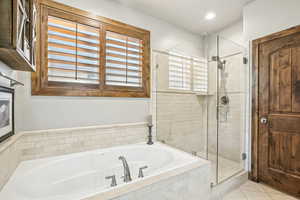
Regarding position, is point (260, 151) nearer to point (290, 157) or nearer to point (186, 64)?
point (290, 157)

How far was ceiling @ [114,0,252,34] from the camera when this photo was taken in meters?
2.22

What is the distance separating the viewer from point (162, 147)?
2080mm

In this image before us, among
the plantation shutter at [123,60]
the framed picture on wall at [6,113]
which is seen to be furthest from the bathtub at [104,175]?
the plantation shutter at [123,60]

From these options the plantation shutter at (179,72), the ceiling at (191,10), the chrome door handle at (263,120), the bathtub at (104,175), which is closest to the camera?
the bathtub at (104,175)

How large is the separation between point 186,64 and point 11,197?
2731 mm

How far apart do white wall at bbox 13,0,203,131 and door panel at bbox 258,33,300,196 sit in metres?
1.43

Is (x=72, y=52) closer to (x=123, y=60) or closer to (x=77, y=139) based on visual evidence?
(x=123, y=60)

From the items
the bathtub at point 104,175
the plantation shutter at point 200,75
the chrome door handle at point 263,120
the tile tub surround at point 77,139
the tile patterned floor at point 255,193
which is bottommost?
the tile patterned floor at point 255,193

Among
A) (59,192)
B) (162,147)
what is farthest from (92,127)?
(162,147)

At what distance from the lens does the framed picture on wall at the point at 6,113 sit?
Result: 1129 millimetres

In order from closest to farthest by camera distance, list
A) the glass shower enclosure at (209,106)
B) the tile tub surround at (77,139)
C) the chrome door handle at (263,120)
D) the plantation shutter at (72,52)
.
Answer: the tile tub surround at (77,139)
the plantation shutter at (72,52)
the chrome door handle at (263,120)
the glass shower enclosure at (209,106)

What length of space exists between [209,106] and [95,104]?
73.5 inches

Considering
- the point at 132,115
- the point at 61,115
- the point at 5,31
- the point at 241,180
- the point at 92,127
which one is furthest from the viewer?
the point at 132,115

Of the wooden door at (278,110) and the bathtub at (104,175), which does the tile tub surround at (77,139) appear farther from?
the wooden door at (278,110)
